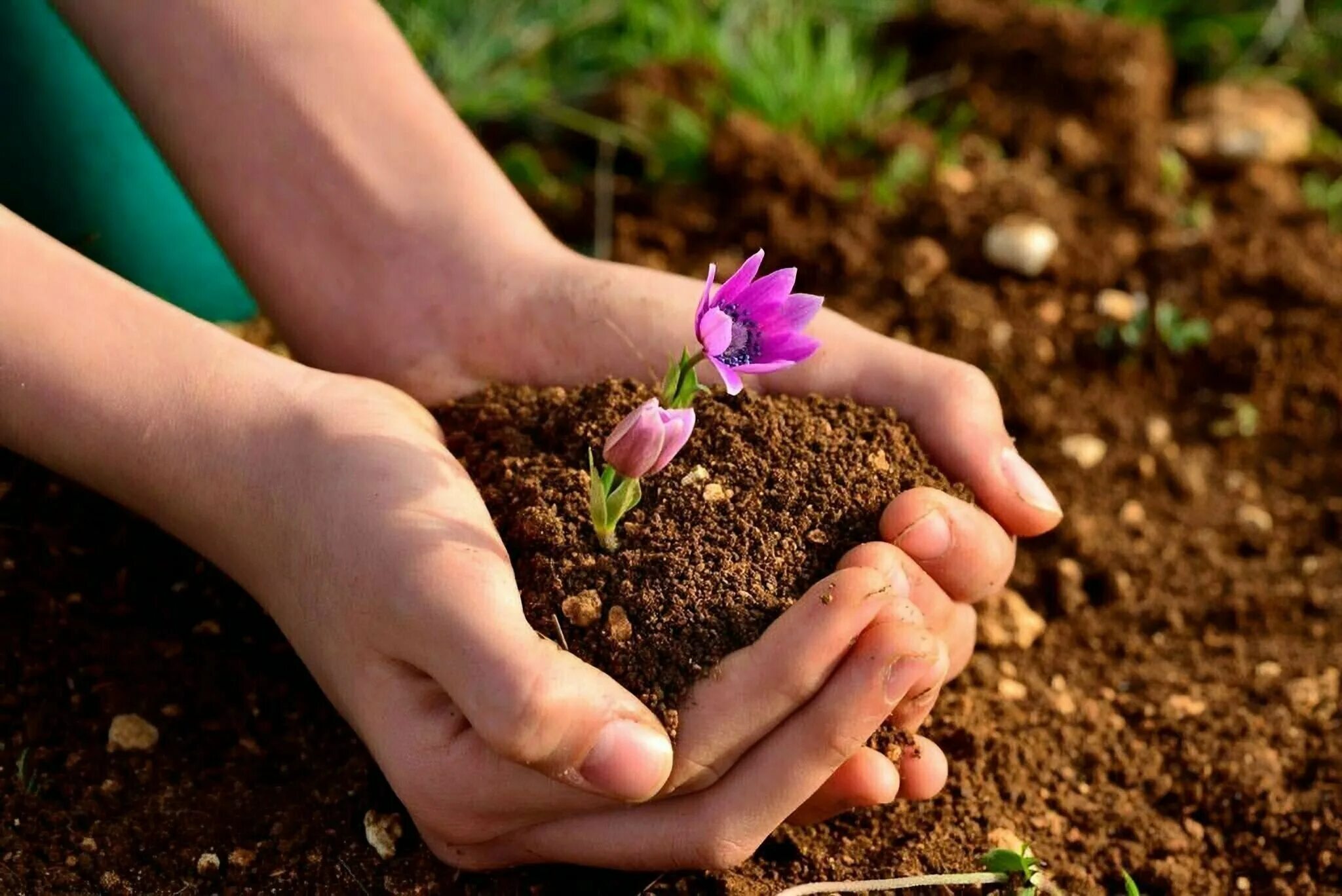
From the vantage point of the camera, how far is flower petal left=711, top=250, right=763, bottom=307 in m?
1.65

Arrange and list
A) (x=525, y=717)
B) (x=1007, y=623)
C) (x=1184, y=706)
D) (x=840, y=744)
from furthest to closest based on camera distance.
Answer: (x=1007, y=623) < (x=1184, y=706) < (x=840, y=744) < (x=525, y=717)

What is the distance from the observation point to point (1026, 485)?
6.15ft

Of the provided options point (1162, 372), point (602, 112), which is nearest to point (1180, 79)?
point (1162, 372)

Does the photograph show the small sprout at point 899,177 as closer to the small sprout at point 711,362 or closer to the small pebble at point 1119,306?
the small pebble at point 1119,306

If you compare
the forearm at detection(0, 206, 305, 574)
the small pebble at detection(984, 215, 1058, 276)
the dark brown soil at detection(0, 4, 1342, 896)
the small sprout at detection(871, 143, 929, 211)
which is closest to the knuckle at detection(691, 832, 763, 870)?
the dark brown soil at detection(0, 4, 1342, 896)

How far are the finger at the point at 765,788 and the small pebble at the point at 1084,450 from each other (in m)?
1.12

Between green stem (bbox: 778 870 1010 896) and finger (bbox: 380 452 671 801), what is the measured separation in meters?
0.30

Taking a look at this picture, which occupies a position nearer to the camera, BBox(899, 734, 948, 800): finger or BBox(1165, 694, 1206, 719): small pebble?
BBox(899, 734, 948, 800): finger

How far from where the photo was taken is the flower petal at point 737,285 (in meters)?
1.65

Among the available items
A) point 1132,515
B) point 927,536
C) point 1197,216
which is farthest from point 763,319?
point 1197,216

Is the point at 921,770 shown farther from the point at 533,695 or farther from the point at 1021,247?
the point at 1021,247

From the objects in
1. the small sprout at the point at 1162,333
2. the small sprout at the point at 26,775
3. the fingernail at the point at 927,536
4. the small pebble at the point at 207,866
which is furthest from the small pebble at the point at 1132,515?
the small sprout at the point at 26,775

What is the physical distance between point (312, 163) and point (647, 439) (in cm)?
89

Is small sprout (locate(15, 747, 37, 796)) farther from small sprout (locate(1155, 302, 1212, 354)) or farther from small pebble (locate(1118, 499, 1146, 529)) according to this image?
small sprout (locate(1155, 302, 1212, 354))
